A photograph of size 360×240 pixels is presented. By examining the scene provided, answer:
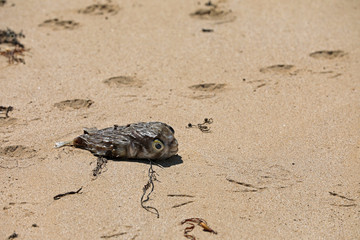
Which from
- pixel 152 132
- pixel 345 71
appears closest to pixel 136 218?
pixel 152 132

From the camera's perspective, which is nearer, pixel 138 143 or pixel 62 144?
pixel 138 143

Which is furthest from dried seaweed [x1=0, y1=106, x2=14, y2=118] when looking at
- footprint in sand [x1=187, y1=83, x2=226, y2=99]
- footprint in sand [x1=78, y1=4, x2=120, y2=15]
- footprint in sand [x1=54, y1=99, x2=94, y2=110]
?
footprint in sand [x1=78, y1=4, x2=120, y2=15]

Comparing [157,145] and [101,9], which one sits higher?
[101,9]

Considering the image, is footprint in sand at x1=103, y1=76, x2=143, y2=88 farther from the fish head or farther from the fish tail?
the fish head

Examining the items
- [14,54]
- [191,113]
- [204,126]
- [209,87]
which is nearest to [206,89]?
[209,87]

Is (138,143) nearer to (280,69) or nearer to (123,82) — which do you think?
(123,82)
